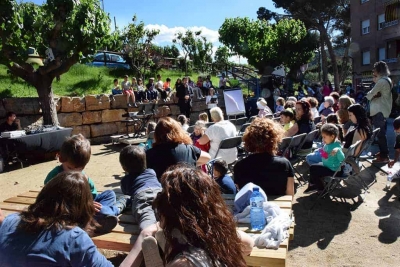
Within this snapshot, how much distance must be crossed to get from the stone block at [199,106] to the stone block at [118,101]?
3136 millimetres

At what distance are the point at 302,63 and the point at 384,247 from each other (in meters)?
26.5

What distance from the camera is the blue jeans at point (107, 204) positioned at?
8.69ft

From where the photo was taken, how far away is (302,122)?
20.0 feet

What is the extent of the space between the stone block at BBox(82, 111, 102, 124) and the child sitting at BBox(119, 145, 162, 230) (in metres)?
9.10

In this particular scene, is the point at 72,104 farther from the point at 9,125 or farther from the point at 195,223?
the point at 195,223

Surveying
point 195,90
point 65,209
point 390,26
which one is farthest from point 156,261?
point 390,26

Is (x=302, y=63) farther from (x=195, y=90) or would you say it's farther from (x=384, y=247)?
(x=384, y=247)

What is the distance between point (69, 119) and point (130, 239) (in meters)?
9.58

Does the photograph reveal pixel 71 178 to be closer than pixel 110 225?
Yes

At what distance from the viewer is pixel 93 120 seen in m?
11.8

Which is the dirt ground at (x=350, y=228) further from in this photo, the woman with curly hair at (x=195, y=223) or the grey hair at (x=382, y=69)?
the woman with curly hair at (x=195, y=223)

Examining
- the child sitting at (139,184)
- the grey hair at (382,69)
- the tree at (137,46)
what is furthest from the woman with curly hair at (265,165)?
the tree at (137,46)

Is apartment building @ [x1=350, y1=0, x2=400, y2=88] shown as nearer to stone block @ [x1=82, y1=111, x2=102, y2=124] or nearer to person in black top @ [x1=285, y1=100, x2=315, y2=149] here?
stone block @ [x1=82, y1=111, x2=102, y2=124]

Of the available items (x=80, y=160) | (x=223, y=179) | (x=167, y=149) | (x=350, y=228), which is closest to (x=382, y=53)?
(x=350, y=228)
